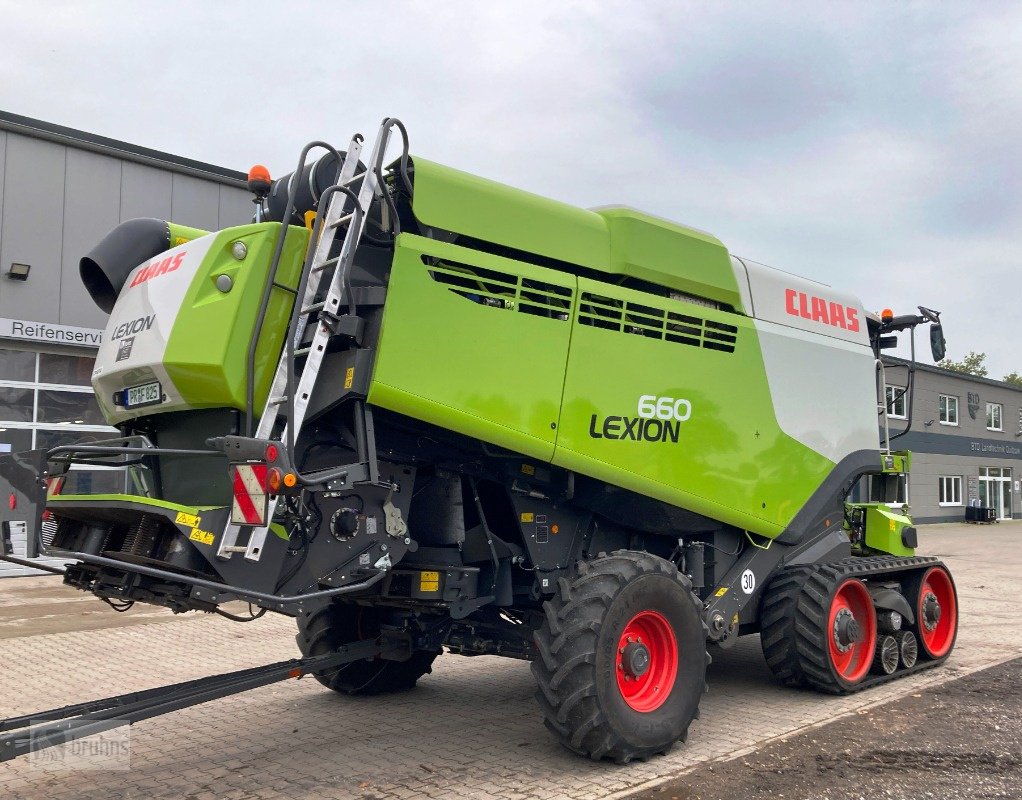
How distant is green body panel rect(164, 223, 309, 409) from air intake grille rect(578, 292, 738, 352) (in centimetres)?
167

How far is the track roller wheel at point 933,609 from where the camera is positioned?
7619mm

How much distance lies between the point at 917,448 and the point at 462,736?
31.5 m

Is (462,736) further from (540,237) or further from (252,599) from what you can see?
(540,237)

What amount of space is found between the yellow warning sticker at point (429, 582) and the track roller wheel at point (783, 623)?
2.65m

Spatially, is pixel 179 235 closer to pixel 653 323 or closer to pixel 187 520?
pixel 187 520

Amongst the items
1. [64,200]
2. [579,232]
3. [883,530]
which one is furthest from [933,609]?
[64,200]

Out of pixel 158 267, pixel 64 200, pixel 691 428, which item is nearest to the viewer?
pixel 158 267

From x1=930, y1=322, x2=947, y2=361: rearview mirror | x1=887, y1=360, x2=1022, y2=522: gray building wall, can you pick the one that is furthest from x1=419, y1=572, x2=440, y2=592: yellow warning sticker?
x1=887, y1=360, x2=1022, y2=522: gray building wall

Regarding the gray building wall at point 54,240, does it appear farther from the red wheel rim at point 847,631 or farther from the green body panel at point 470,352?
the red wheel rim at point 847,631

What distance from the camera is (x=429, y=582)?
16.9 ft

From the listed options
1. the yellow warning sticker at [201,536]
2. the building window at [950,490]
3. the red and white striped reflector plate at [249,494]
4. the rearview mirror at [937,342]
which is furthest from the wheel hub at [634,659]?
the building window at [950,490]

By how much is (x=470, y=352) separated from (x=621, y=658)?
186 cm

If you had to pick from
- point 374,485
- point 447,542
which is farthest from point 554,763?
point 374,485

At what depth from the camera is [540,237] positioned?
206 inches
